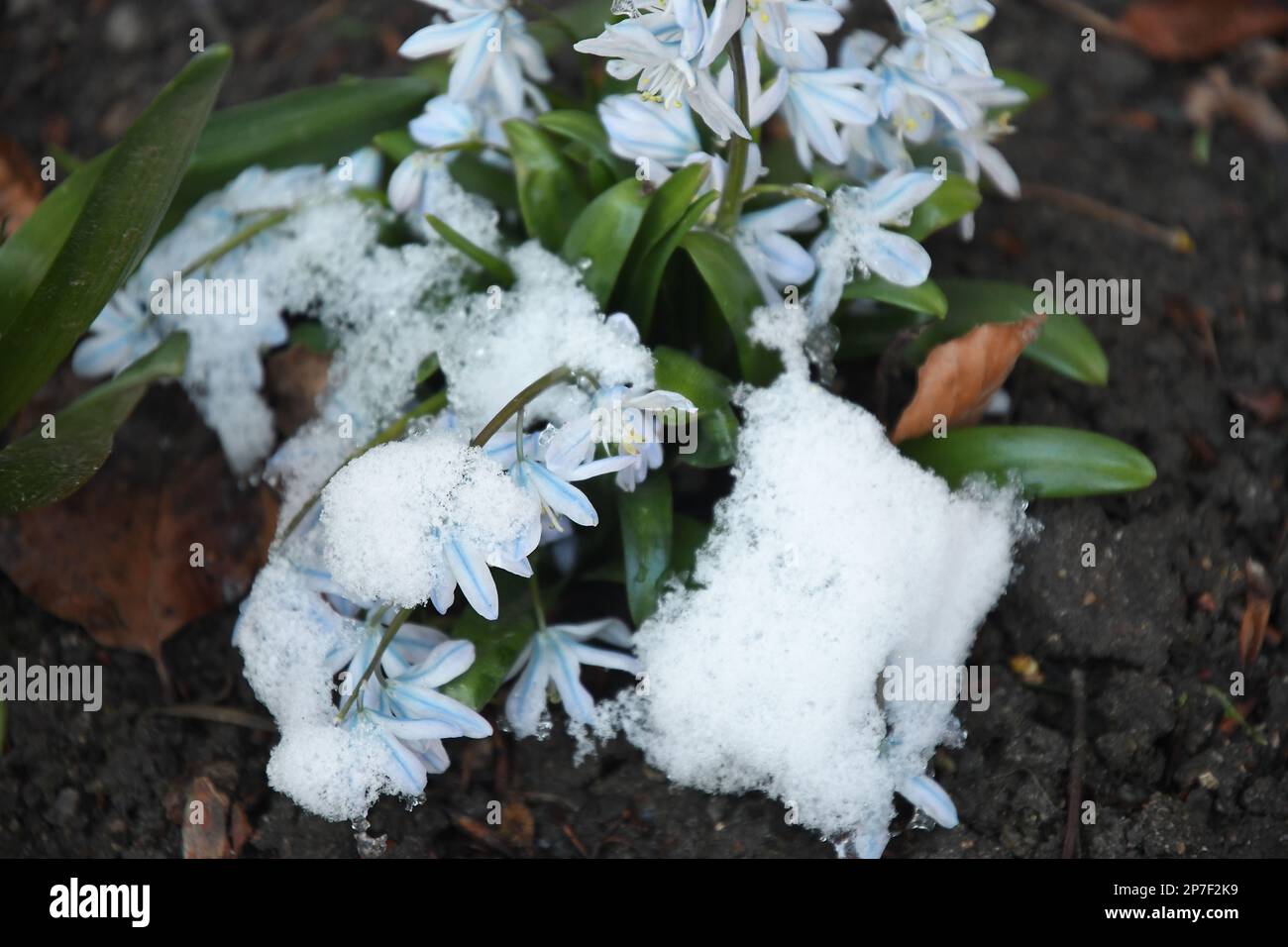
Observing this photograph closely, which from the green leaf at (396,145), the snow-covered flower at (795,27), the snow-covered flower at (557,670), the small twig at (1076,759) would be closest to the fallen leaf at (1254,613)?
the small twig at (1076,759)

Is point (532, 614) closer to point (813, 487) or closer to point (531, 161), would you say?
point (813, 487)

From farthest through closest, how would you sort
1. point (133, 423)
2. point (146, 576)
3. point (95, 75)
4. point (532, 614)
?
point (95, 75)
point (133, 423)
point (146, 576)
point (532, 614)

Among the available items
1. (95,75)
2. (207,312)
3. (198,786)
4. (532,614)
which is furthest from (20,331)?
(95,75)

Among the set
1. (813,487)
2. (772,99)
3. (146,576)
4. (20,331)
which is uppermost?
(772,99)

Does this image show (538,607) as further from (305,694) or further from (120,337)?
(120,337)

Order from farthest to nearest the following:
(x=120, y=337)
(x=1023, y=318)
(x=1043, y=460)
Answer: (x=120, y=337), (x=1023, y=318), (x=1043, y=460)

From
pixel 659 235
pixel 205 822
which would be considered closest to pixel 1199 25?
pixel 659 235
